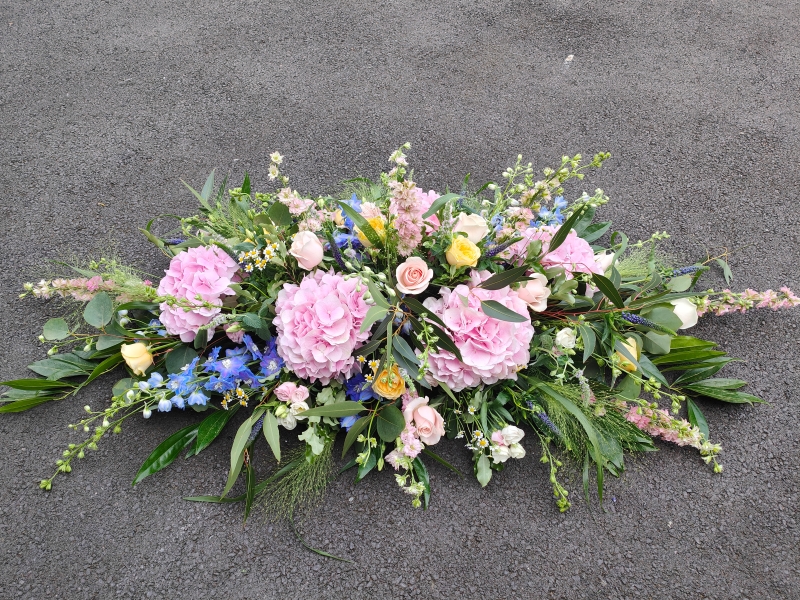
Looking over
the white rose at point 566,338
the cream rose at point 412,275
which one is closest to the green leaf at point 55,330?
the cream rose at point 412,275

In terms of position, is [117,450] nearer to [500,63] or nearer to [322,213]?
[322,213]

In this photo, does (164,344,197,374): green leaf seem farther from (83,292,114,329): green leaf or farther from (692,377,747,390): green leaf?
(692,377,747,390): green leaf

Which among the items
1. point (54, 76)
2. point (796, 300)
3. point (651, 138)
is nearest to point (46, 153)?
point (54, 76)

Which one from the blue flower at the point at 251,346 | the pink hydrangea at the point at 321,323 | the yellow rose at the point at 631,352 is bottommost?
the blue flower at the point at 251,346

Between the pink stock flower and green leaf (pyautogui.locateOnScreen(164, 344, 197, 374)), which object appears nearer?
the pink stock flower

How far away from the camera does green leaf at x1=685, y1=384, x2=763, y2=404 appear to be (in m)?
1.75

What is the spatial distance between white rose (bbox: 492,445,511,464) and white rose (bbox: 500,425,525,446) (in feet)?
0.08

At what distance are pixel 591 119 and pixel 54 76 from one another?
2.65 metres

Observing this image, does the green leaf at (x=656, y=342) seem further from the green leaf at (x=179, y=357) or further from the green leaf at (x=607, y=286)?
the green leaf at (x=179, y=357)

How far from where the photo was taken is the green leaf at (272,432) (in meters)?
1.40

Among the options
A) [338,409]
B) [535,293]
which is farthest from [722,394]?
[338,409]

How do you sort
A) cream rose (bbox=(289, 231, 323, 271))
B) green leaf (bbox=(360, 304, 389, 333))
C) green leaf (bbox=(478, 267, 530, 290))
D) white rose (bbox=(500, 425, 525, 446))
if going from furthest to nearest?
1. white rose (bbox=(500, 425, 525, 446))
2. cream rose (bbox=(289, 231, 323, 271))
3. green leaf (bbox=(478, 267, 530, 290))
4. green leaf (bbox=(360, 304, 389, 333))

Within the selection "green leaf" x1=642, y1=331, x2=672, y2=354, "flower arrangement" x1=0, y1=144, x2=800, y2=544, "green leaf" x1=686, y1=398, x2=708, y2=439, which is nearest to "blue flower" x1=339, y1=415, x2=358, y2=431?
"flower arrangement" x1=0, y1=144, x2=800, y2=544

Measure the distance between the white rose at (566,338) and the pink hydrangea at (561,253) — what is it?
20 cm
